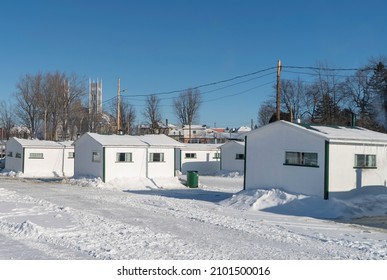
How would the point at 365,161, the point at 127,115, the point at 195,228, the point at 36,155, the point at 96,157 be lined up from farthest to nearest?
1. the point at 127,115
2. the point at 36,155
3. the point at 96,157
4. the point at 365,161
5. the point at 195,228

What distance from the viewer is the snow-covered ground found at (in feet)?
29.7

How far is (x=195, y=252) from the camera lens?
8.98 m

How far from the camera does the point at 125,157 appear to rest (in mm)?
30016

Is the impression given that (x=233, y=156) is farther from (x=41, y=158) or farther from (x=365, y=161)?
(x=365, y=161)

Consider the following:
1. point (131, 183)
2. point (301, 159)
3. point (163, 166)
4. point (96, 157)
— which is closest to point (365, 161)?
point (301, 159)

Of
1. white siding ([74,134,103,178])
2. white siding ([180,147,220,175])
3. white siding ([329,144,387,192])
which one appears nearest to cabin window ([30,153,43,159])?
white siding ([74,134,103,178])

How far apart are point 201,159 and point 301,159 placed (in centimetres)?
3146

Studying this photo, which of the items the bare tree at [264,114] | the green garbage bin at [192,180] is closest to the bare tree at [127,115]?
the bare tree at [264,114]

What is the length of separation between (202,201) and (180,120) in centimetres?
7573

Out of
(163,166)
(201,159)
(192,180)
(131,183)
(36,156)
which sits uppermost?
(36,156)

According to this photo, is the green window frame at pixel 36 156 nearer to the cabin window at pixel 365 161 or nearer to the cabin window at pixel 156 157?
the cabin window at pixel 156 157

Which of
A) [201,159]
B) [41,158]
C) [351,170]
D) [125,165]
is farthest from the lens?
[201,159]

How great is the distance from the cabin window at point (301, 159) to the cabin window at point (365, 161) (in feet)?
5.81
